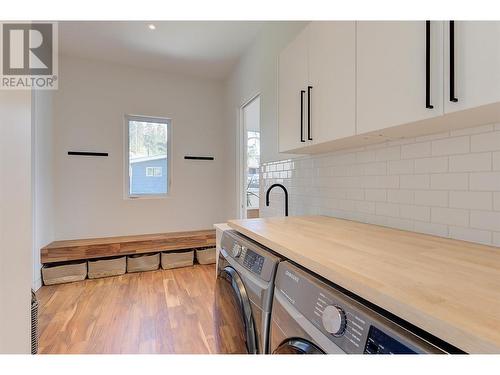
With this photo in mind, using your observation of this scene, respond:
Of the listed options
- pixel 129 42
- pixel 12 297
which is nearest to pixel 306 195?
pixel 12 297

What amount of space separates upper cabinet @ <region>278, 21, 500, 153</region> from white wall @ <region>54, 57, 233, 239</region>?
2.43 metres

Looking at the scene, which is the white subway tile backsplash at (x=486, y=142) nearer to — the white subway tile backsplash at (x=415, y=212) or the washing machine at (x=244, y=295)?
the white subway tile backsplash at (x=415, y=212)

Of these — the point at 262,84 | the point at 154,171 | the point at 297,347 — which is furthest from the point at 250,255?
the point at 154,171

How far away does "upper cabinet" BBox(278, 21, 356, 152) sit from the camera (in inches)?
46.1

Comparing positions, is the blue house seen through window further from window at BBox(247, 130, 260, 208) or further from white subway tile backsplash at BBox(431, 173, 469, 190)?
white subway tile backsplash at BBox(431, 173, 469, 190)

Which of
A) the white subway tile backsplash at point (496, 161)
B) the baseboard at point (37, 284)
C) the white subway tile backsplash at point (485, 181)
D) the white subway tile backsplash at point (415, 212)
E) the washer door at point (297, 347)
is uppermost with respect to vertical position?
the white subway tile backsplash at point (496, 161)

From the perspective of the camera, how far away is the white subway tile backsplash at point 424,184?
3.00ft

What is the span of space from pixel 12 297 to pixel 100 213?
3.11m

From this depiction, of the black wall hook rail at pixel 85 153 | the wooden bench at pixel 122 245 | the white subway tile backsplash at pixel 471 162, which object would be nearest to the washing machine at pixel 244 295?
the white subway tile backsplash at pixel 471 162

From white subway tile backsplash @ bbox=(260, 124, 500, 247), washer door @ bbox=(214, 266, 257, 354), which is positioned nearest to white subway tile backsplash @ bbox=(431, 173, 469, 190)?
white subway tile backsplash @ bbox=(260, 124, 500, 247)

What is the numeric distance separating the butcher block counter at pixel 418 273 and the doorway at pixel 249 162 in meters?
2.27

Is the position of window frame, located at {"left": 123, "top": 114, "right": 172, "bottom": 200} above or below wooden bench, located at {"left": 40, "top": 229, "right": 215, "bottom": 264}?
above
